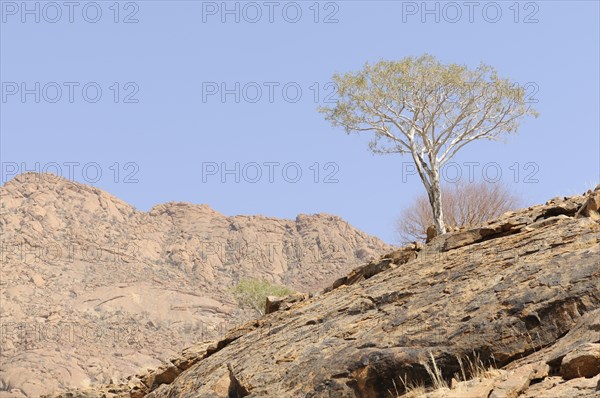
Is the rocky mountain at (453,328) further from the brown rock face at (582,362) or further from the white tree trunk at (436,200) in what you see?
the white tree trunk at (436,200)

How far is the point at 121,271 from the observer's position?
8712 cm

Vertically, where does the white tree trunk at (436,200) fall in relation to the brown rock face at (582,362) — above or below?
above

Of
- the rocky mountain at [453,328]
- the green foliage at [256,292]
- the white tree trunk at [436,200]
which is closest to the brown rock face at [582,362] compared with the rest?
the rocky mountain at [453,328]

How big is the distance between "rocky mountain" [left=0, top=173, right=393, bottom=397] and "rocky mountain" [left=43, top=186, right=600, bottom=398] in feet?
148

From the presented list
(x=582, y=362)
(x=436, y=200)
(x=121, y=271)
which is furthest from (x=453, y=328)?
(x=121, y=271)

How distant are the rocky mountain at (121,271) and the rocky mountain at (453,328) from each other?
4511 centimetres

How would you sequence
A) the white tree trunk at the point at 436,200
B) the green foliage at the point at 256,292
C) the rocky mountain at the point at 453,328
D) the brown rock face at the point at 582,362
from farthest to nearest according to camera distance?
the green foliage at the point at 256,292
the white tree trunk at the point at 436,200
the rocky mountain at the point at 453,328
the brown rock face at the point at 582,362

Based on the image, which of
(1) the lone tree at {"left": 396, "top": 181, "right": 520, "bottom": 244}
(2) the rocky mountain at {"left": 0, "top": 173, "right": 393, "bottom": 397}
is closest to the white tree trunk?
(1) the lone tree at {"left": 396, "top": 181, "right": 520, "bottom": 244}

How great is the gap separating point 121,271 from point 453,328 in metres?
77.0

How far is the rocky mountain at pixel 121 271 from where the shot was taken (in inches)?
2623

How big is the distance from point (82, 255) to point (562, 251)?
3152 inches

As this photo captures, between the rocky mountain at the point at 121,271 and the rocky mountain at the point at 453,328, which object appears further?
the rocky mountain at the point at 121,271

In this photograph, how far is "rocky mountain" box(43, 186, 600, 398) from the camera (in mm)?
11219

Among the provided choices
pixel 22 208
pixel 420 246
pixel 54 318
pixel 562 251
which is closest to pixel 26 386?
pixel 54 318
